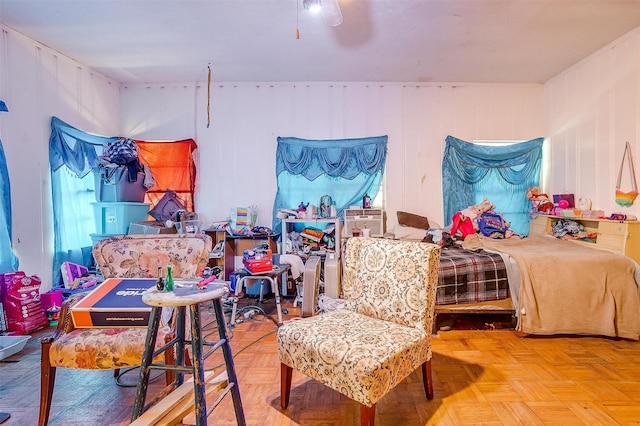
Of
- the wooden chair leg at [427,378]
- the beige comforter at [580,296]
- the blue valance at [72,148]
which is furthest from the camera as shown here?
the blue valance at [72,148]

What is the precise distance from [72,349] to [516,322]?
3.40 meters

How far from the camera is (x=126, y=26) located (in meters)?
3.18

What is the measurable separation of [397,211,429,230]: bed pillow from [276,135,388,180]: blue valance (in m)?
0.71

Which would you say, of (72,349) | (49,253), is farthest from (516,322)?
(49,253)

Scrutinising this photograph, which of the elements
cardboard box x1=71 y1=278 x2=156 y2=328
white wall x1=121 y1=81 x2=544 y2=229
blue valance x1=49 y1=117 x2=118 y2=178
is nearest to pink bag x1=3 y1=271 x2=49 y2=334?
blue valance x1=49 y1=117 x2=118 y2=178

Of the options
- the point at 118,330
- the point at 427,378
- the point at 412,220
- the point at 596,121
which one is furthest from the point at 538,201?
the point at 118,330

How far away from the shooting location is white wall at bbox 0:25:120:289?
3244mm

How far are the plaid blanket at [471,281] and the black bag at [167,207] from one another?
342 centimetres

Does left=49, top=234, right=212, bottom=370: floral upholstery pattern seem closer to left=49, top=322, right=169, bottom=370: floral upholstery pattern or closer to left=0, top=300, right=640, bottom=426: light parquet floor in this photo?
left=49, top=322, right=169, bottom=370: floral upholstery pattern

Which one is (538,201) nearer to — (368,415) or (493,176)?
(493,176)

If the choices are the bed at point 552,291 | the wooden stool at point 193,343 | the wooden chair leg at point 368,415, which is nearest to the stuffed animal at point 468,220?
the bed at point 552,291

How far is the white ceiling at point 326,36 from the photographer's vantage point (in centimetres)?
287

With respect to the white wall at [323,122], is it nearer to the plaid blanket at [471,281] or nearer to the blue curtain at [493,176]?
the blue curtain at [493,176]

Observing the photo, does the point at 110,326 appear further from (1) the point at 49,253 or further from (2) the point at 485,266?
(2) the point at 485,266
